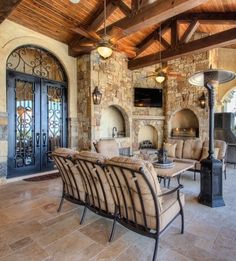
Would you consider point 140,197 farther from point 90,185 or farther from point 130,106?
point 130,106

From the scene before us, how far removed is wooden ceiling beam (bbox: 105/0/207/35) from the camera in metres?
3.36

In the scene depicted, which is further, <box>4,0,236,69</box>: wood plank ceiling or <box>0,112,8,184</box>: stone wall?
<box>0,112,8,184</box>: stone wall

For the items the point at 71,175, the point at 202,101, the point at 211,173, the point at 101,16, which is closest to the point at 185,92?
the point at 202,101

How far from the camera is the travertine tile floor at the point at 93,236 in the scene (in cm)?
189

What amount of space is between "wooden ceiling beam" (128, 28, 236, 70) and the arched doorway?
111 inches

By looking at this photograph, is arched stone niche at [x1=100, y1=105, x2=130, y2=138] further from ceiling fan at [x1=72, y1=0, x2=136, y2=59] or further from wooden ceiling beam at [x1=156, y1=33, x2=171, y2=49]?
wooden ceiling beam at [x1=156, y1=33, x2=171, y2=49]

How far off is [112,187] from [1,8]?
3226 mm

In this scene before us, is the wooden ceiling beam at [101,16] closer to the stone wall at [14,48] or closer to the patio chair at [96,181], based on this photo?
the stone wall at [14,48]

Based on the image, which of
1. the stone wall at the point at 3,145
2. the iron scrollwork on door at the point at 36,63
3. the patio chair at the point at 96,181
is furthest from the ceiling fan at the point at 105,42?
the stone wall at the point at 3,145

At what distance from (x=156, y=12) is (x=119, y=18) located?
5.87ft

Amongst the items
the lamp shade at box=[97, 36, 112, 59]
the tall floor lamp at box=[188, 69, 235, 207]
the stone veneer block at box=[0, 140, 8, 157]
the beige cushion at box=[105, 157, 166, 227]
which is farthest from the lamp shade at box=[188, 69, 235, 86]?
the stone veneer block at box=[0, 140, 8, 157]

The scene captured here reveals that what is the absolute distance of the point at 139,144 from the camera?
7.82 meters

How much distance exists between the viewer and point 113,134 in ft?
23.4

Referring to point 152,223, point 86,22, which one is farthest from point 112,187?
point 86,22
